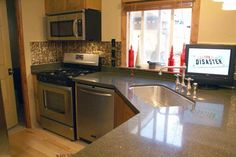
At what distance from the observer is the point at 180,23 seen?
256 centimetres

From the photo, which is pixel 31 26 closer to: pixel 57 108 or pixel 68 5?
pixel 68 5

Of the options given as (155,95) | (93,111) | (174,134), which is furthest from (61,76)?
(174,134)

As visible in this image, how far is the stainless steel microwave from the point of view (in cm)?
269

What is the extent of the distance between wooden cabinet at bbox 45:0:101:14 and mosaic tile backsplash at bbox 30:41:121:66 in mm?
544

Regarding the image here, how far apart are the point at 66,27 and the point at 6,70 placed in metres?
1.15

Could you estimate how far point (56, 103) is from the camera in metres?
2.81

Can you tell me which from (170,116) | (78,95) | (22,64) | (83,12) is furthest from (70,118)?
(170,116)

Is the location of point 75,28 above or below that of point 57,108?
above

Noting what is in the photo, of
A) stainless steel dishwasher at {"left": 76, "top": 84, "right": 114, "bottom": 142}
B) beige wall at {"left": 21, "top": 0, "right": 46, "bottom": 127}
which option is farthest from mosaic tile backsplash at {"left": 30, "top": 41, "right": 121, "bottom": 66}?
stainless steel dishwasher at {"left": 76, "top": 84, "right": 114, "bottom": 142}

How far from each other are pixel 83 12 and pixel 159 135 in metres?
2.16

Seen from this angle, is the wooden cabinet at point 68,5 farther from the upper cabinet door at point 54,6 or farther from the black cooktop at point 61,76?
the black cooktop at point 61,76

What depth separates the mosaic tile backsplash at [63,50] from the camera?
9.77 ft

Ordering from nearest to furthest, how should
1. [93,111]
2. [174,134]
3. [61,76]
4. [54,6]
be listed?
[174,134], [93,111], [61,76], [54,6]

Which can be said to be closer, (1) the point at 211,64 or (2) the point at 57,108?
(1) the point at 211,64
